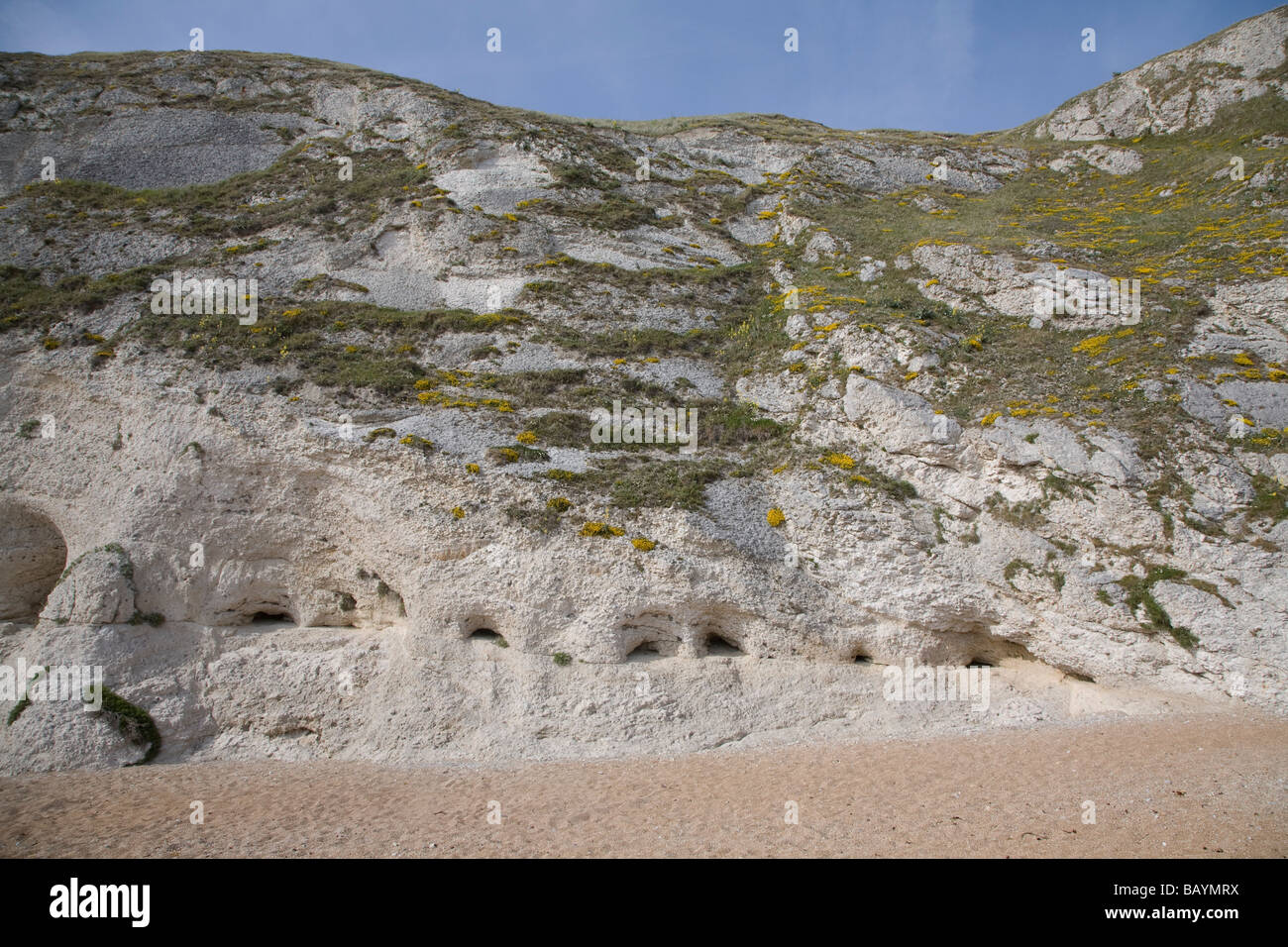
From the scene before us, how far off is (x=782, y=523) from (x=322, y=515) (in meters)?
11.6

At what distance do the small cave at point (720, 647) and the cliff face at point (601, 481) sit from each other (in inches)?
3.0

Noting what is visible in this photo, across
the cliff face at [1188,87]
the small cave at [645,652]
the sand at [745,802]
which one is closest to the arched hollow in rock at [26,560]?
the sand at [745,802]

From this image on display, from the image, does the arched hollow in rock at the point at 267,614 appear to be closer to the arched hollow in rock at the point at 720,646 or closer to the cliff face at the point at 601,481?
the cliff face at the point at 601,481

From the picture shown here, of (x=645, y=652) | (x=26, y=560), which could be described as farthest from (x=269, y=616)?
(x=645, y=652)

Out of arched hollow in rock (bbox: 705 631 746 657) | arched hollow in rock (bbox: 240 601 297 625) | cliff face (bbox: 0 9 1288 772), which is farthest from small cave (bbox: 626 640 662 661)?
arched hollow in rock (bbox: 240 601 297 625)

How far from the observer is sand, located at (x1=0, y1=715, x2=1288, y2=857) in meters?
10.4

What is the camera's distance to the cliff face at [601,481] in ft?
50.6

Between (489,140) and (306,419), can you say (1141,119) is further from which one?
(306,419)

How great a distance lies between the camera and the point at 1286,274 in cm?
1981

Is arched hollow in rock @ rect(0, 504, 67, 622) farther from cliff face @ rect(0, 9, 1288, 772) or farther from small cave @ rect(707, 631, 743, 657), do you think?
small cave @ rect(707, 631, 743, 657)

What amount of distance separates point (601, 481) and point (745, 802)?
8300 millimetres

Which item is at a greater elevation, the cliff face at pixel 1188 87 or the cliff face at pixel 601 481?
the cliff face at pixel 1188 87

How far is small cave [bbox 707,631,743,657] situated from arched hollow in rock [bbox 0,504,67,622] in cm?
1722

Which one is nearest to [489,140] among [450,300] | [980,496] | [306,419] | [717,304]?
[450,300]
